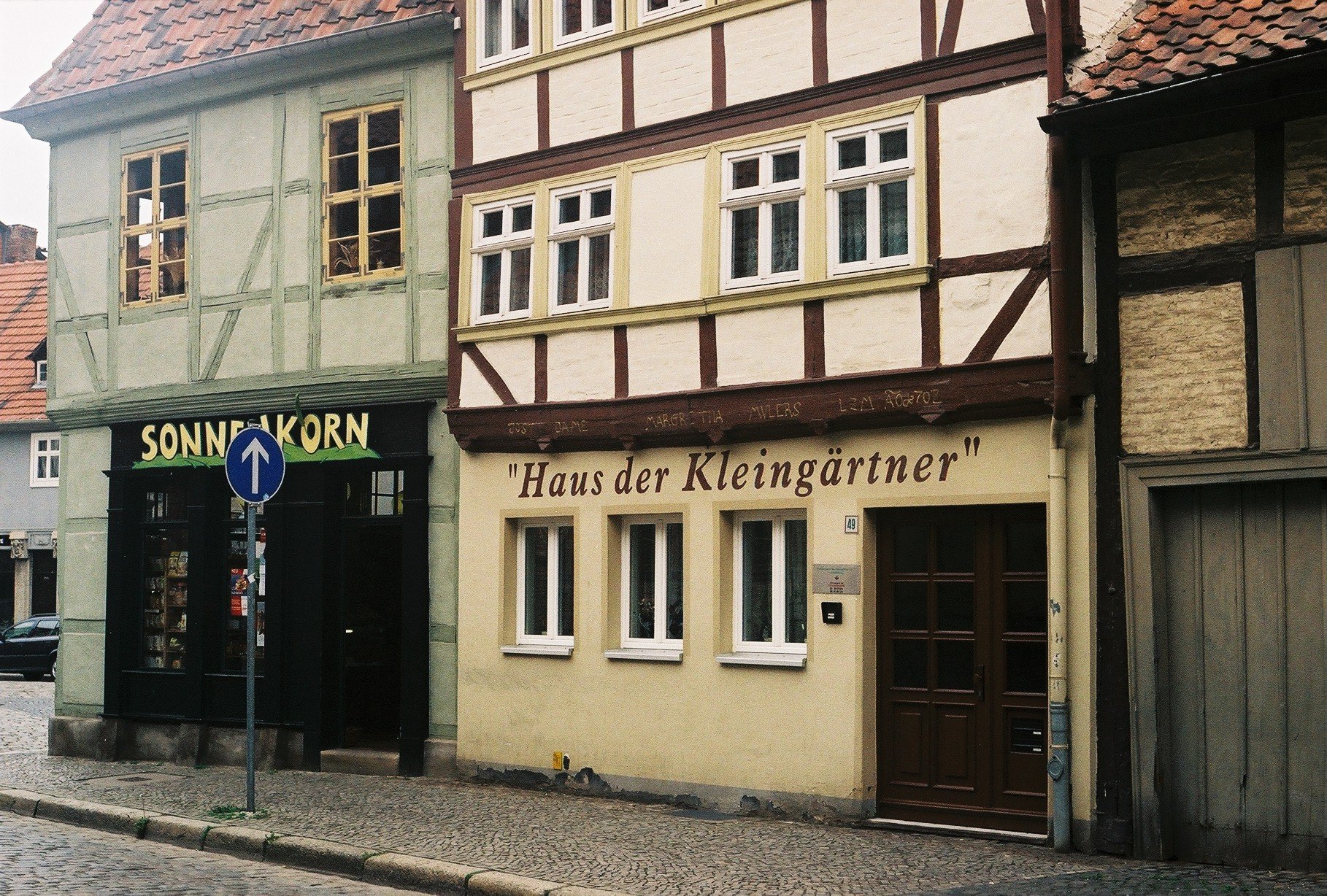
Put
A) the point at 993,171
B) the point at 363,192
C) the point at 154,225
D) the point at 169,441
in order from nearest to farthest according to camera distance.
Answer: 1. the point at 993,171
2. the point at 363,192
3. the point at 169,441
4. the point at 154,225

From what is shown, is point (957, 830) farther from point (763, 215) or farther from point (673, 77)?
point (673, 77)

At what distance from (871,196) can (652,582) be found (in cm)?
419

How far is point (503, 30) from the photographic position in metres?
15.9

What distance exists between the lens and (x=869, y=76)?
42.1ft

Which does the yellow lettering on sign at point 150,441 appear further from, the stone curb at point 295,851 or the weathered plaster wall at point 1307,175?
the weathered plaster wall at point 1307,175

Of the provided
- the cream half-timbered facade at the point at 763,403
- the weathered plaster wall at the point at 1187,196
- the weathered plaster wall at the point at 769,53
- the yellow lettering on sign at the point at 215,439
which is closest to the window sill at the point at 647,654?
the cream half-timbered facade at the point at 763,403

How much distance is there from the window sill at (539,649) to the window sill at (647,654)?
1.81 feet

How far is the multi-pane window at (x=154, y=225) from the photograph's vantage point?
A: 18.9 m

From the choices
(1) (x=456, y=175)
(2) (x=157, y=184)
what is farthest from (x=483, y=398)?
(2) (x=157, y=184)

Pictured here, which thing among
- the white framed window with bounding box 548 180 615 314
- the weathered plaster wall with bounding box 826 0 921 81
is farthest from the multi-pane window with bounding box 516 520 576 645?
the weathered plaster wall with bounding box 826 0 921 81

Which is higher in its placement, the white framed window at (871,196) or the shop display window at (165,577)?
the white framed window at (871,196)

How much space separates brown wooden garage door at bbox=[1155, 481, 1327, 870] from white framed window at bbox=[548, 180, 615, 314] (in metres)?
5.99

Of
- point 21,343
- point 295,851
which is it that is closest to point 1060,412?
point 295,851

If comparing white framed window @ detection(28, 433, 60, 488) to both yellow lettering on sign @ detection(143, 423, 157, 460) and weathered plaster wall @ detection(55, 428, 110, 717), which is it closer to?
weathered plaster wall @ detection(55, 428, 110, 717)
